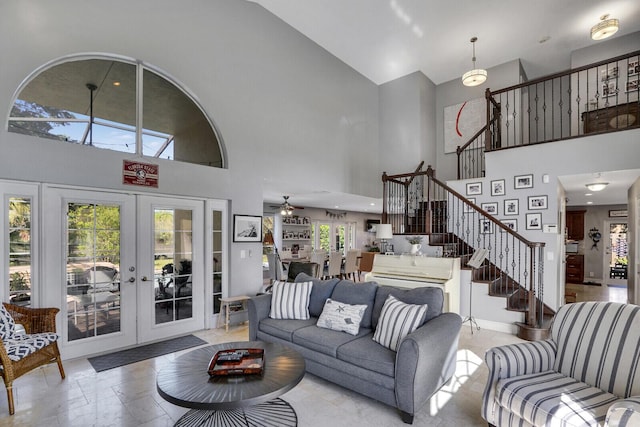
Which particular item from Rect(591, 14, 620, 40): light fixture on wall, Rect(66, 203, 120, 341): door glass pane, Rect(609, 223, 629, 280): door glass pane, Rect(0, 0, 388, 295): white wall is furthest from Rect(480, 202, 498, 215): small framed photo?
Rect(609, 223, 629, 280): door glass pane

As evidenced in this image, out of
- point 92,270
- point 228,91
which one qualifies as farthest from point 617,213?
point 92,270

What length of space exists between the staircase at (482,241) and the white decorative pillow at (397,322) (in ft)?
8.34

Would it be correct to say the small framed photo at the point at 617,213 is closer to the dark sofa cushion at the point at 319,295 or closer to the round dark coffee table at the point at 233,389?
the dark sofa cushion at the point at 319,295

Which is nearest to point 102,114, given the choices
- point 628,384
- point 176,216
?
point 176,216

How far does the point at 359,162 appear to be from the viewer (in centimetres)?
732

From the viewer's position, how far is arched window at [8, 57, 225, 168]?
11.1 feet

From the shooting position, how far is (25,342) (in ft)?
8.98

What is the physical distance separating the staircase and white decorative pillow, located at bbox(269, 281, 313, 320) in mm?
2880

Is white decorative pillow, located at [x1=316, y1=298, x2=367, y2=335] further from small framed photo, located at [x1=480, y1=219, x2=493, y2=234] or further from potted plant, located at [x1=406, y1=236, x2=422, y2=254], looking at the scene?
small framed photo, located at [x1=480, y1=219, x2=493, y2=234]

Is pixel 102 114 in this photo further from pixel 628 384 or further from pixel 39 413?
pixel 628 384

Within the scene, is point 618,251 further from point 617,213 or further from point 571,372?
point 571,372

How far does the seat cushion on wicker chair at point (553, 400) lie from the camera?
1.73 metres

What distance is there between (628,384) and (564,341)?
416mm

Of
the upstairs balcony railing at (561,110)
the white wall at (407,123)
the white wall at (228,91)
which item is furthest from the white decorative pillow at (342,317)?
the white wall at (407,123)
